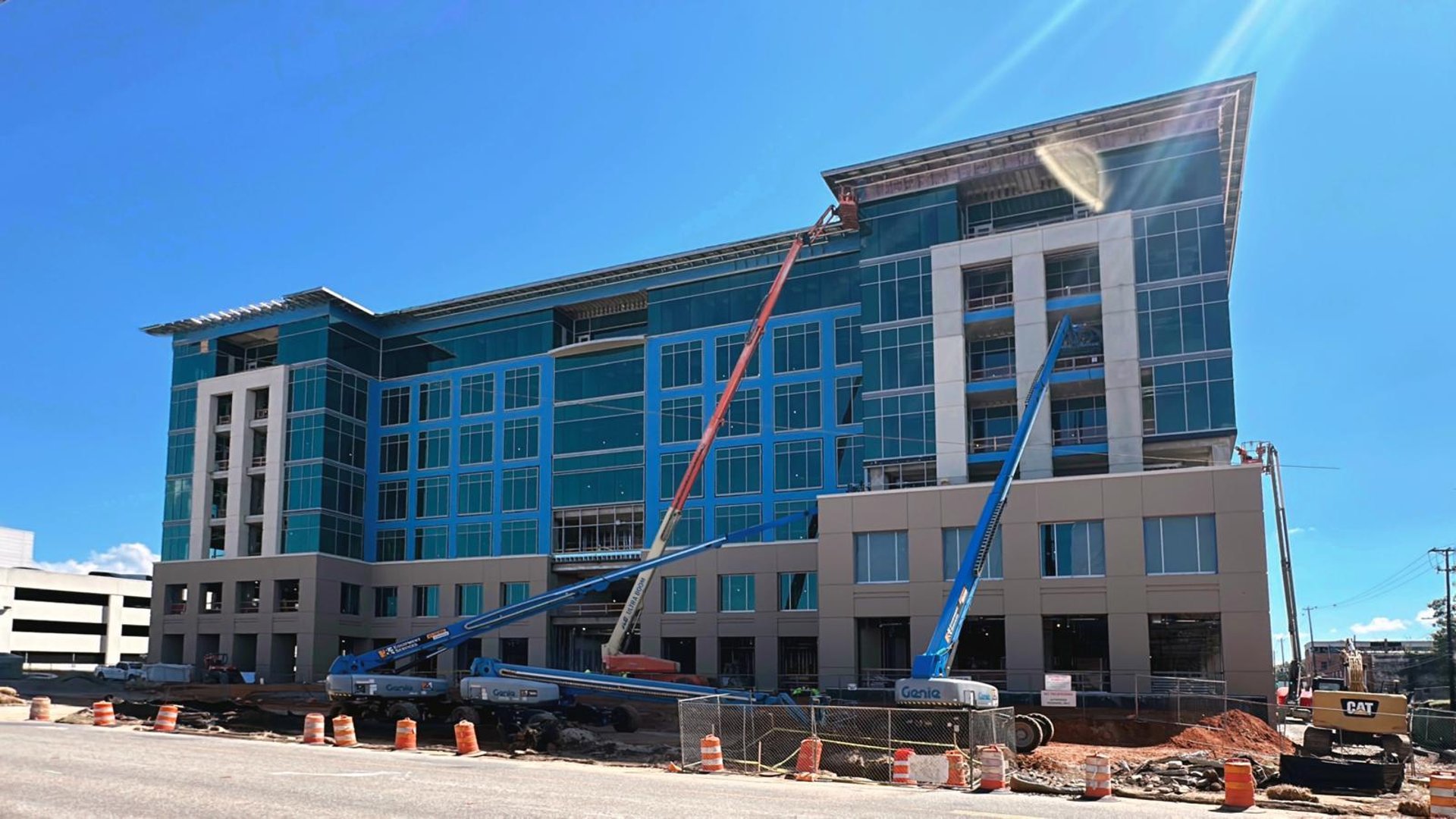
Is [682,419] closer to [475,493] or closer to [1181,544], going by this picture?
[475,493]

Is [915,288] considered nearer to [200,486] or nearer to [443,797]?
[443,797]

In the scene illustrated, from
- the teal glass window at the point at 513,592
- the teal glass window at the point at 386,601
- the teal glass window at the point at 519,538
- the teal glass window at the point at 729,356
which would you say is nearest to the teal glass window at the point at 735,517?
the teal glass window at the point at 729,356

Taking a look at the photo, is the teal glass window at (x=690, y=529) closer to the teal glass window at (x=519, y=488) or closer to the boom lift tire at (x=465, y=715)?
the teal glass window at (x=519, y=488)

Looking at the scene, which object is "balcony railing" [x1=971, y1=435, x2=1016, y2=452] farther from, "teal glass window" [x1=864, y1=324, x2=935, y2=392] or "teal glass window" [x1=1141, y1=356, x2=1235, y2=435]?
"teal glass window" [x1=1141, y1=356, x2=1235, y2=435]

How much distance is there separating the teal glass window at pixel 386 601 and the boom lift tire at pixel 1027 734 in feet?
162

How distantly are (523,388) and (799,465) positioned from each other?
20.4 meters

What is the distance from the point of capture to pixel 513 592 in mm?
71875

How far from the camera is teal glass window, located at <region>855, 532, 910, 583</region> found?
52.4 meters

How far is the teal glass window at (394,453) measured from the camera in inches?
3078

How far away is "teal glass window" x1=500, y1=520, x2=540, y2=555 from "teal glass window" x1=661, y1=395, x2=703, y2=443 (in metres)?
10.5

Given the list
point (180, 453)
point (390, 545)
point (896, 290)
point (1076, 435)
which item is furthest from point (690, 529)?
point (180, 453)

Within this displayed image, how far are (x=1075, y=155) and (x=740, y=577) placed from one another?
27142mm

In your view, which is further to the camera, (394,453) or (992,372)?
(394,453)

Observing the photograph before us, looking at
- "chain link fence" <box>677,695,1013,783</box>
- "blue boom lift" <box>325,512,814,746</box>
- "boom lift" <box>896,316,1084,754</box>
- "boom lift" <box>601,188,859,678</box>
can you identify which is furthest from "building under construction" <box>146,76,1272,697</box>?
"chain link fence" <box>677,695,1013,783</box>
